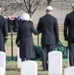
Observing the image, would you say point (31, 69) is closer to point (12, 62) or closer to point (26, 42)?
point (26, 42)

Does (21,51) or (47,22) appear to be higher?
(47,22)

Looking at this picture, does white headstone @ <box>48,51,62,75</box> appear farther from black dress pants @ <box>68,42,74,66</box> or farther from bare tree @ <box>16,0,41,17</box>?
bare tree @ <box>16,0,41,17</box>

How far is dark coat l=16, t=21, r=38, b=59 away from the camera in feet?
44.8

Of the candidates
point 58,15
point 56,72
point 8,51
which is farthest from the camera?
point 58,15

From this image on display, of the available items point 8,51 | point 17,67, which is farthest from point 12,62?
point 8,51

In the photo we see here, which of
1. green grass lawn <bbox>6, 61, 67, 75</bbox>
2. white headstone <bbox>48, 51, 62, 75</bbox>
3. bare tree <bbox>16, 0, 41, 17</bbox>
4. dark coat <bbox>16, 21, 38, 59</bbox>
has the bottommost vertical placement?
green grass lawn <bbox>6, 61, 67, 75</bbox>

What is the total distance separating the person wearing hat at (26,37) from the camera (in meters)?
13.6

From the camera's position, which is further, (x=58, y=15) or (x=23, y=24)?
(x=58, y=15)

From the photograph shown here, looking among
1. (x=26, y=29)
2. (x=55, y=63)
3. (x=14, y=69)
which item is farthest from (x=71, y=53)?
(x=14, y=69)

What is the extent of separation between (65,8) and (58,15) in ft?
4.14

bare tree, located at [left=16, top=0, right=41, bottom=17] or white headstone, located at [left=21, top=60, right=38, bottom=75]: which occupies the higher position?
bare tree, located at [left=16, top=0, right=41, bottom=17]

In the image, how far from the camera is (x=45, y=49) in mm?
14297

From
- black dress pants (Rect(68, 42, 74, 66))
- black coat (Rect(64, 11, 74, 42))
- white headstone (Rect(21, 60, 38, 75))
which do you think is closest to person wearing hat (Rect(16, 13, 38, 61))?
black coat (Rect(64, 11, 74, 42))

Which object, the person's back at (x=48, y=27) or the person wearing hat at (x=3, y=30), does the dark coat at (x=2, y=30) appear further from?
the person's back at (x=48, y=27)
